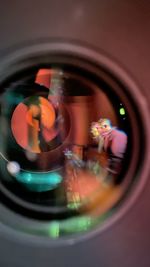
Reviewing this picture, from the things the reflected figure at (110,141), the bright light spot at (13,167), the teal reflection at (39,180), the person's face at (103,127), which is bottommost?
the teal reflection at (39,180)

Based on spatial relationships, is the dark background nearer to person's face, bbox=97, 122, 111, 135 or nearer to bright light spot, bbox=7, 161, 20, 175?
person's face, bbox=97, 122, 111, 135

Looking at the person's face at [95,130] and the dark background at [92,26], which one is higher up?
the dark background at [92,26]

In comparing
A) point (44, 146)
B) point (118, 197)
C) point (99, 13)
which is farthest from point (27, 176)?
point (99, 13)

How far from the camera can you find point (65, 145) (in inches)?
33.7

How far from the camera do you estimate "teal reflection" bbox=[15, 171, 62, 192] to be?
866 mm

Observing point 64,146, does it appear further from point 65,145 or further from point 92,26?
point 92,26

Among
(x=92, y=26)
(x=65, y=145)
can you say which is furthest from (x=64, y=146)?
(x=92, y=26)

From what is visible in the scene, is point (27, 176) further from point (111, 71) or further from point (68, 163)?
point (111, 71)

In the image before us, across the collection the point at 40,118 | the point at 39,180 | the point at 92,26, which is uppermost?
the point at 92,26

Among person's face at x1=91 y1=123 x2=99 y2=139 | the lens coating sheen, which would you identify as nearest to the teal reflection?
the lens coating sheen

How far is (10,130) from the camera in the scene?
852 mm

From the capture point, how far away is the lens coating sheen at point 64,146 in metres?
0.82

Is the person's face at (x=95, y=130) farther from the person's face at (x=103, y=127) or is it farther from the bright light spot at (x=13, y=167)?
the bright light spot at (x=13, y=167)

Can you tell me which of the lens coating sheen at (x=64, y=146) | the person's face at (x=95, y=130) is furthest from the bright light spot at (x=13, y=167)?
the person's face at (x=95, y=130)
